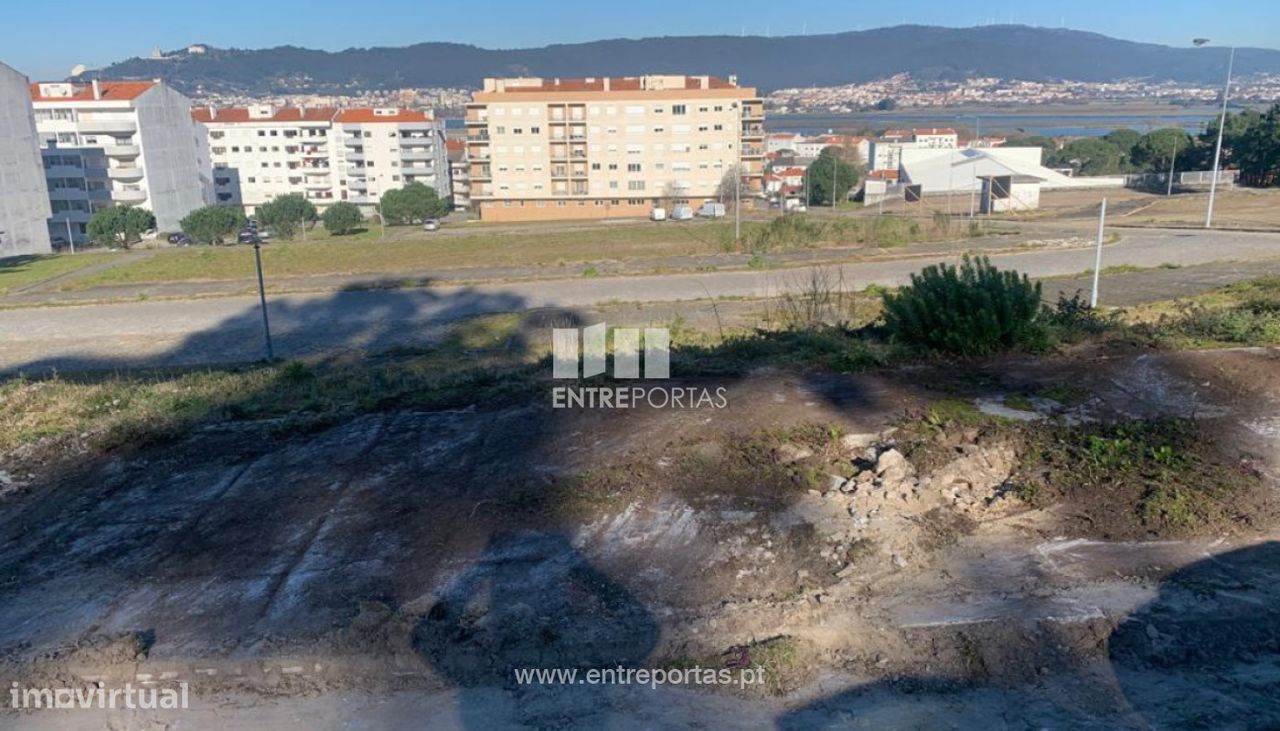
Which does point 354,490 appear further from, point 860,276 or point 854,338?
point 860,276

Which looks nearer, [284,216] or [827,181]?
[284,216]

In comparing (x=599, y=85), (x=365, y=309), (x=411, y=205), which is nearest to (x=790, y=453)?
(x=365, y=309)

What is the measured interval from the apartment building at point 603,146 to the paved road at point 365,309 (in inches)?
1536

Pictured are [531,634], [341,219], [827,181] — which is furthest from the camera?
[827,181]

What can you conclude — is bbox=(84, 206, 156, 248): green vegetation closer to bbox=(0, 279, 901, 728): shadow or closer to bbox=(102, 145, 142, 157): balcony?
bbox=(102, 145, 142, 157): balcony

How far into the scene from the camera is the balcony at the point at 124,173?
62.8 meters

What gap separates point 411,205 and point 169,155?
19984mm

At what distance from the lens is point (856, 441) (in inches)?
263

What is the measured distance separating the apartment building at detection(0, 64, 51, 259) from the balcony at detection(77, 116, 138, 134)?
38.2ft

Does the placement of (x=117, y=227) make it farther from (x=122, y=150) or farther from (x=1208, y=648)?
(x=1208, y=648)

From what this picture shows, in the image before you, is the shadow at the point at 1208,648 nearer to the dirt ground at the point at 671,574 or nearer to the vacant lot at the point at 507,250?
the dirt ground at the point at 671,574

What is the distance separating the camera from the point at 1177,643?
439 centimetres

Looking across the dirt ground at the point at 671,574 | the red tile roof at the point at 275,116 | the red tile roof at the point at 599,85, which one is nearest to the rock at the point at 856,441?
the dirt ground at the point at 671,574

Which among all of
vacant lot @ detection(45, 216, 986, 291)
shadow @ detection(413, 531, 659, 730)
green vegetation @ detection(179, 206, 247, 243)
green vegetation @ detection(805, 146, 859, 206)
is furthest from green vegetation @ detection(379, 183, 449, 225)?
shadow @ detection(413, 531, 659, 730)
